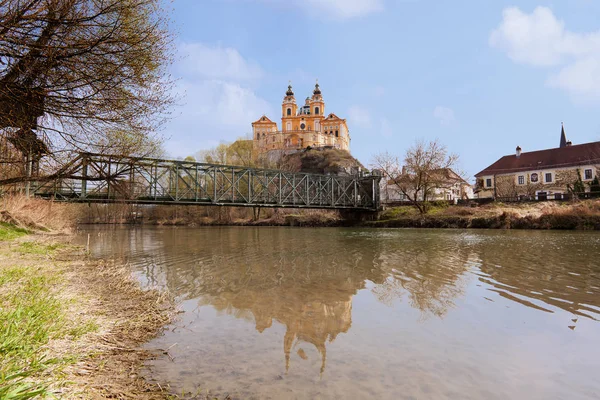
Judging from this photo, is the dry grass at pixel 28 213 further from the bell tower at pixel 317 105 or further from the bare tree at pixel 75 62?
the bell tower at pixel 317 105

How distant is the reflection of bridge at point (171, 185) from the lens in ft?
46.1

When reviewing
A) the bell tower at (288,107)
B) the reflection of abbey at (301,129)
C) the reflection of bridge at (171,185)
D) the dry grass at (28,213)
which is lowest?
the dry grass at (28,213)

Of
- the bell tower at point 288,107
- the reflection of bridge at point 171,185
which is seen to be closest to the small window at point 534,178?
the reflection of bridge at point 171,185

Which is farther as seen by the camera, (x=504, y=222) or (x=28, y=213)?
(x=504, y=222)

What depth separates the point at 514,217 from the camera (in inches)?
1273

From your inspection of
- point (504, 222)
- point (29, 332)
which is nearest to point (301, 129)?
point (504, 222)

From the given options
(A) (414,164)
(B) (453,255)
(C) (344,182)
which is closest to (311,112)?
(C) (344,182)

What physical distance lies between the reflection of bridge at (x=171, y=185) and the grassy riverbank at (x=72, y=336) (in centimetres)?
650

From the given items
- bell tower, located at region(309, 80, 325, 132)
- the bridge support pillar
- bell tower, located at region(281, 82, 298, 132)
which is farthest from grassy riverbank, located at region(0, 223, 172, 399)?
bell tower, located at region(309, 80, 325, 132)

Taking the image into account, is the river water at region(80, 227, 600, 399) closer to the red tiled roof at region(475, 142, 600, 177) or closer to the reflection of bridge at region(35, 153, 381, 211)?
the reflection of bridge at region(35, 153, 381, 211)

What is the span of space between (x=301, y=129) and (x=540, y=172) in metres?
72.2

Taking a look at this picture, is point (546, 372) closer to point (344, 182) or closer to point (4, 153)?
point (4, 153)

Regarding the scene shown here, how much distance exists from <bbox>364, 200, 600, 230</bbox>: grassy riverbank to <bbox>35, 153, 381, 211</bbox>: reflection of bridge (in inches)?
423

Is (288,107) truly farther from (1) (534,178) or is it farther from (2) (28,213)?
(2) (28,213)
